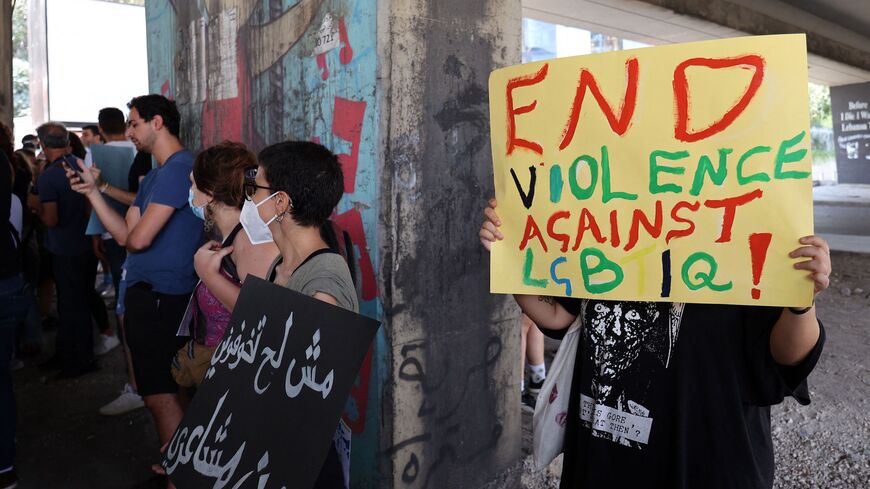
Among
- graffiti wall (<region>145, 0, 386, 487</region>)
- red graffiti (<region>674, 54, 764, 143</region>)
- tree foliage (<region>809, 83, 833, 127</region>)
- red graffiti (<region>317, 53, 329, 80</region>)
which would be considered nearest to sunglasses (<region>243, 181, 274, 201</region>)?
graffiti wall (<region>145, 0, 386, 487</region>)

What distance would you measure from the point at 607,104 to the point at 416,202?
4.43ft

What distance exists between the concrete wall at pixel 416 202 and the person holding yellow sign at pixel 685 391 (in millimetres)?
1226

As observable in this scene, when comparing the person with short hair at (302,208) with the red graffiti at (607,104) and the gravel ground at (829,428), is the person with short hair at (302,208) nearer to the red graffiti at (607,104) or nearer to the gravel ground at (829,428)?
the red graffiti at (607,104)

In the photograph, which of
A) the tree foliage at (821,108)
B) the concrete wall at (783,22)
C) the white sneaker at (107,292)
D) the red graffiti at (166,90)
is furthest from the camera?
the tree foliage at (821,108)

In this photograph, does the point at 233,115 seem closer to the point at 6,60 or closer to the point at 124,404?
the point at 124,404

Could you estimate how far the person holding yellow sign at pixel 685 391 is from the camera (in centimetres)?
159

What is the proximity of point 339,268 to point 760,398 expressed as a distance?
1.19 m

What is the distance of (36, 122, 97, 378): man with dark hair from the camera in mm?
5277

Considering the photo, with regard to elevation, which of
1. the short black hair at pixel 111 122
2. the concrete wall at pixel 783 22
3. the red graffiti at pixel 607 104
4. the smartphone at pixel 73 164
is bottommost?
the red graffiti at pixel 607 104

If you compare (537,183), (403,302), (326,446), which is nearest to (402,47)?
(403,302)

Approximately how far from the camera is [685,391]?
5.36ft

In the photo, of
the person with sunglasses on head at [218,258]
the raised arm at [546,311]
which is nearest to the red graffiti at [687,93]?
the raised arm at [546,311]

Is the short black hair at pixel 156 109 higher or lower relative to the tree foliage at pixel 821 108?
lower

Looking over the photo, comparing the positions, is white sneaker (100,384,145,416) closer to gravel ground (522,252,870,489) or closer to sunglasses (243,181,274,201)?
gravel ground (522,252,870,489)
